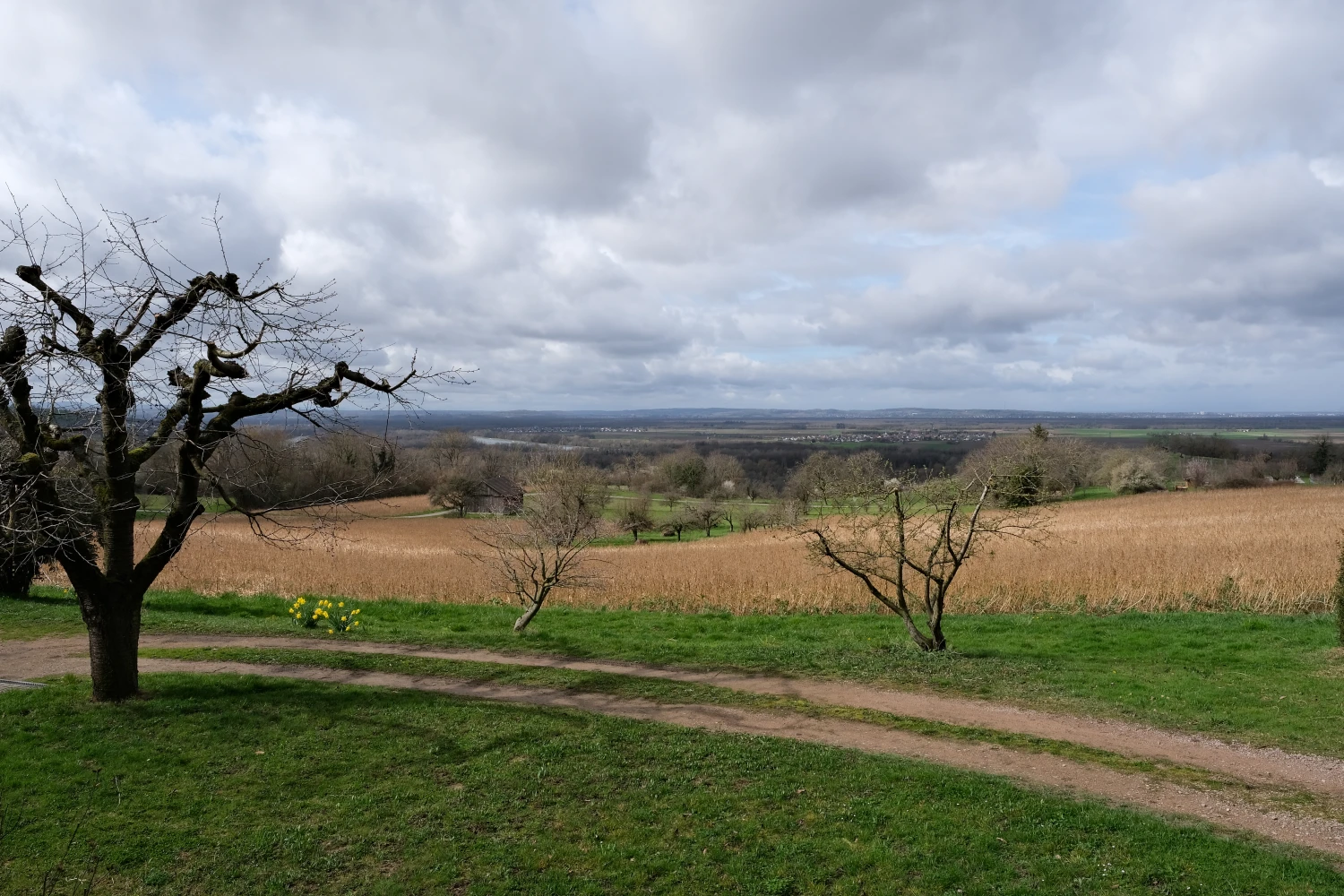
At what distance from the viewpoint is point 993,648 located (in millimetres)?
12992

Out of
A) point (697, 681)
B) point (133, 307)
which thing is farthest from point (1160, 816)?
point (133, 307)

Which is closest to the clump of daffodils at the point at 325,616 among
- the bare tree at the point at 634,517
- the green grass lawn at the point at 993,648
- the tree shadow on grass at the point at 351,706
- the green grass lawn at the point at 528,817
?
the green grass lawn at the point at 993,648

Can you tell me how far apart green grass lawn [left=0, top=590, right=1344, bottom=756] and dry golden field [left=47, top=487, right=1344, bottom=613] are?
125 centimetres

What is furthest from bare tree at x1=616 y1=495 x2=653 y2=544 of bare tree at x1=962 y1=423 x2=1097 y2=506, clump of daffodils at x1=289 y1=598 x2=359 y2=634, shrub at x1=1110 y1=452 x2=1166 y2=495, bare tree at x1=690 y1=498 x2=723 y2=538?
shrub at x1=1110 y1=452 x2=1166 y2=495

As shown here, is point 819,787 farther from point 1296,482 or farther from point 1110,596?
point 1296,482

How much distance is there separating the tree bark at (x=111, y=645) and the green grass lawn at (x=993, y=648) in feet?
15.9

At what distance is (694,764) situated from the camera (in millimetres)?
7320

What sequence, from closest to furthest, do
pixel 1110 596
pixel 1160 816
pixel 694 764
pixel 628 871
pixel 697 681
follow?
pixel 628 871 < pixel 1160 816 < pixel 694 764 < pixel 697 681 < pixel 1110 596

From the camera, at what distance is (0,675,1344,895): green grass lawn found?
541 cm

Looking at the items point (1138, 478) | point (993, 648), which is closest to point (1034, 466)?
point (993, 648)

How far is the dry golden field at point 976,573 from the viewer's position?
54.6 ft

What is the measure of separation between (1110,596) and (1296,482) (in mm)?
53221

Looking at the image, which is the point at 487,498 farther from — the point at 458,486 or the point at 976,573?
the point at 976,573

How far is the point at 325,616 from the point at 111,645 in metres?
6.21
